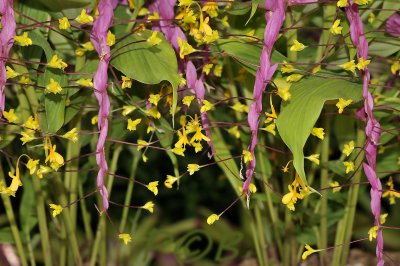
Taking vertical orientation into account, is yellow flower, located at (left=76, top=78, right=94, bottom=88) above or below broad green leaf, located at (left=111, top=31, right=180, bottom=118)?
below

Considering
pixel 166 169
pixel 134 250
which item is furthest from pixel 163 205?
pixel 134 250

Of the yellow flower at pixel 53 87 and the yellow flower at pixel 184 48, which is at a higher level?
the yellow flower at pixel 184 48

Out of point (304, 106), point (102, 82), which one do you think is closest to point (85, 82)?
point (102, 82)

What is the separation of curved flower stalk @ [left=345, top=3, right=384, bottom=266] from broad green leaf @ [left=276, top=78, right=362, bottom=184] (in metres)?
0.02

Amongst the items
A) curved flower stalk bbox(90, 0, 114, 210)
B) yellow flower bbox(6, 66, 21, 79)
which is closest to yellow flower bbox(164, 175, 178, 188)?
curved flower stalk bbox(90, 0, 114, 210)

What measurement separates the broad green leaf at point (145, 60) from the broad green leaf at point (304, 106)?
10 centimetres

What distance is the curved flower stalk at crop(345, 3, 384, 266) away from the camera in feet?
2.19

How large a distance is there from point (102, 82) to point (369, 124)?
8.9 inches

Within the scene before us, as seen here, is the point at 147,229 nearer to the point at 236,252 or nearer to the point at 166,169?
the point at 236,252

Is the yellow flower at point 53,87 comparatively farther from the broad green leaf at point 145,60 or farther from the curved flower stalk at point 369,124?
the curved flower stalk at point 369,124

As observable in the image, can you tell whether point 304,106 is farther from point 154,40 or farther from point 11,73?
point 11,73

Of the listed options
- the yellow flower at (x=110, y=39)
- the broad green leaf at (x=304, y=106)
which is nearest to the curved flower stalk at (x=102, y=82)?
the yellow flower at (x=110, y=39)

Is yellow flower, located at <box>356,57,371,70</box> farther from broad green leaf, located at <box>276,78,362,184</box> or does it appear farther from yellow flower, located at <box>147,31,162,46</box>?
yellow flower, located at <box>147,31,162,46</box>

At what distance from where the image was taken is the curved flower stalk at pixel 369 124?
2.19 ft
